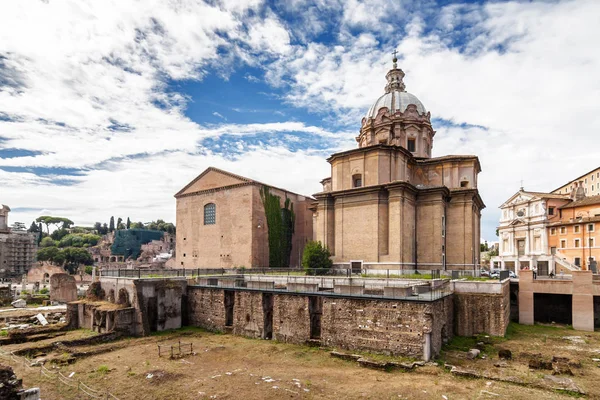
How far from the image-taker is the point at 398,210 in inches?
1217

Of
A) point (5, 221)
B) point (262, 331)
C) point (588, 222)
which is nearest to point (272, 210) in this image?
point (262, 331)

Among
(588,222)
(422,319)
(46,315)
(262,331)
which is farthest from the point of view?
(588,222)

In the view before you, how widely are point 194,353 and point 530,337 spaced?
1941 cm

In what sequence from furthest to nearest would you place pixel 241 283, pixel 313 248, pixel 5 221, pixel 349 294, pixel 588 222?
pixel 5 221
pixel 588 222
pixel 313 248
pixel 241 283
pixel 349 294

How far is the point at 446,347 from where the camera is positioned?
18750 millimetres

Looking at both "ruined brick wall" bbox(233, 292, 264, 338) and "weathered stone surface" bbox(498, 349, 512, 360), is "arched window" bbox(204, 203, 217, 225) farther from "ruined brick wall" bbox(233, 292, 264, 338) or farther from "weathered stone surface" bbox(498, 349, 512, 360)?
"weathered stone surface" bbox(498, 349, 512, 360)

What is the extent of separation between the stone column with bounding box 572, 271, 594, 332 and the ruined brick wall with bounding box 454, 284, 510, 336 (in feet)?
24.5

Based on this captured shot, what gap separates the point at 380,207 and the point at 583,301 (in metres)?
15.5

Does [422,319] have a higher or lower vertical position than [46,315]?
higher

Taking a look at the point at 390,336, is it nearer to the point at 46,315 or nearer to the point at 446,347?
the point at 446,347

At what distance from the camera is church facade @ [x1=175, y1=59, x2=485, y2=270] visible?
32.1m

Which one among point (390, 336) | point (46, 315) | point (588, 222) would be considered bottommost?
point (46, 315)

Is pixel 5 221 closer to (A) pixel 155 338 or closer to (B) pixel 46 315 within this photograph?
(B) pixel 46 315

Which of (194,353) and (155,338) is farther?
(155,338)
